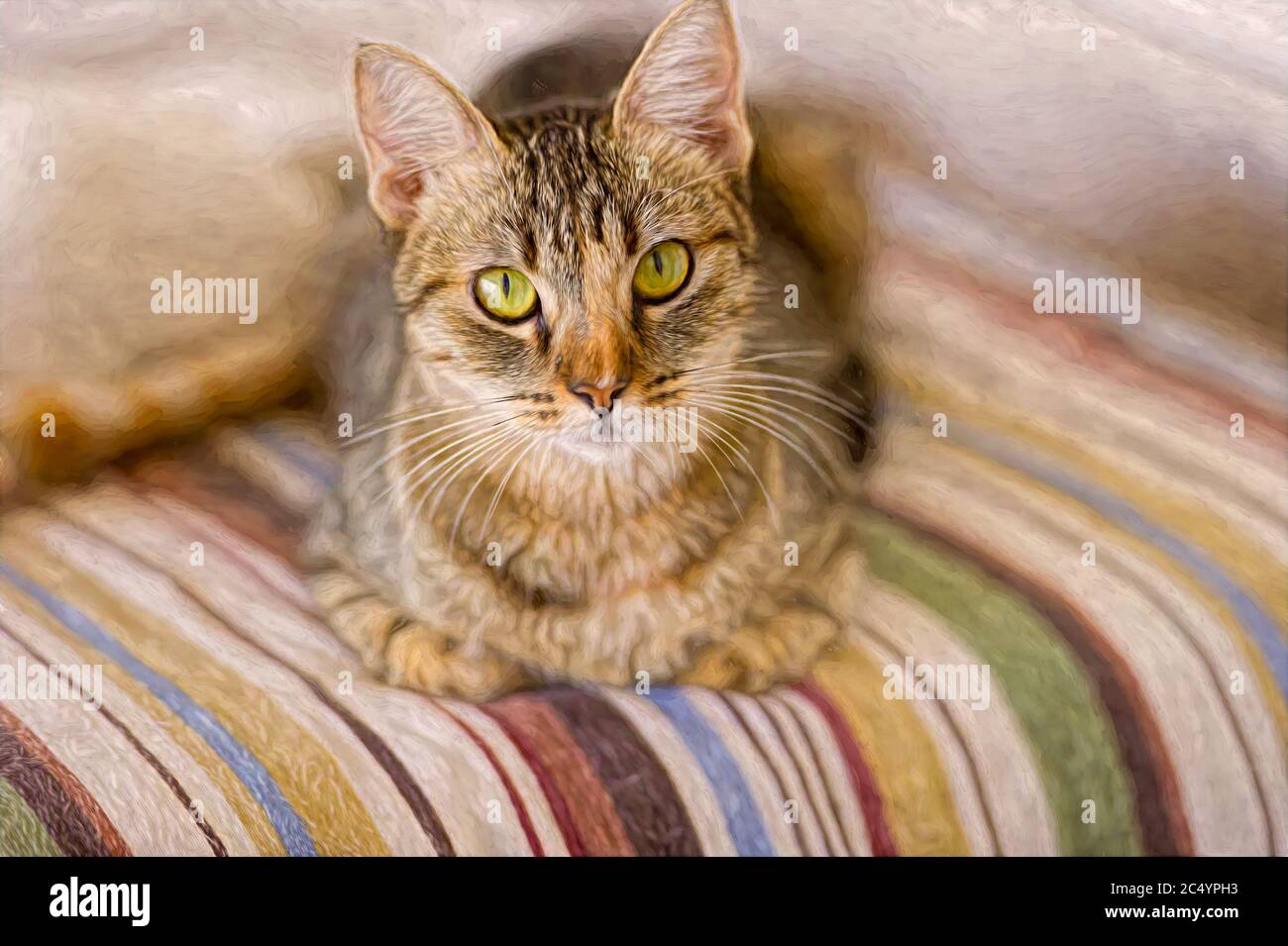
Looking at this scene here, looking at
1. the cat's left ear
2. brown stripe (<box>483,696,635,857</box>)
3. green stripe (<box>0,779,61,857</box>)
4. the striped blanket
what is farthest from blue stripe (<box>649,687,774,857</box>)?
green stripe (<box>0,779,61,857</box>)

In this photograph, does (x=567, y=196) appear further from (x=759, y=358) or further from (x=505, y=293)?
(x=759, y=358)

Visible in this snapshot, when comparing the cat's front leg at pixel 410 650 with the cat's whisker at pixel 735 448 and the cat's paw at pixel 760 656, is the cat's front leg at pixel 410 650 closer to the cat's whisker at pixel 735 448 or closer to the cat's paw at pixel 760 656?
the cat's paw at pixel 760 656

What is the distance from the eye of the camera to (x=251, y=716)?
1.25 metres

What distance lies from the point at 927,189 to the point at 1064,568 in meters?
0.50

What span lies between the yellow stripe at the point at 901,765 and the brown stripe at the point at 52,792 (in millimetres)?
913

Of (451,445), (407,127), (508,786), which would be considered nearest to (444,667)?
(508,786)

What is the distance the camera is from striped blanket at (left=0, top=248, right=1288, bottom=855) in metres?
1.24

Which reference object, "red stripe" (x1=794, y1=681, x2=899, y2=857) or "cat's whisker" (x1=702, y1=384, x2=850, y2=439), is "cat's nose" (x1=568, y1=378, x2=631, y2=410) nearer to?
"cat's whisker" (x1=702, y1=384, x2=850, y2=439)

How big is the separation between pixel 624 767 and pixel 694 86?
81cm

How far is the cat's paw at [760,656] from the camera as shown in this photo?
4.04ft

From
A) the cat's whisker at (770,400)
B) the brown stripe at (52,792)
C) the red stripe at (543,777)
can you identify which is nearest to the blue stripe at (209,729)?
the brown stripe at (52,792)
